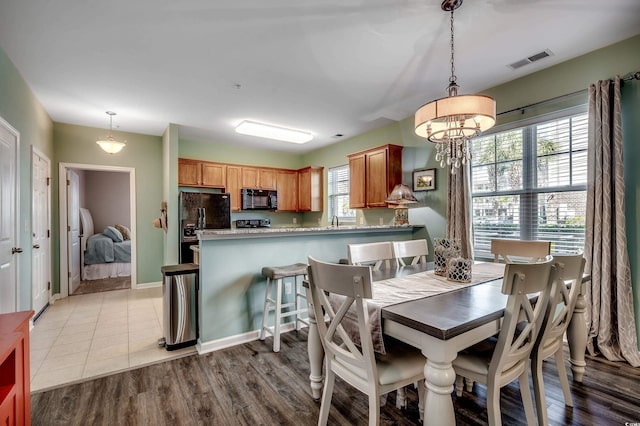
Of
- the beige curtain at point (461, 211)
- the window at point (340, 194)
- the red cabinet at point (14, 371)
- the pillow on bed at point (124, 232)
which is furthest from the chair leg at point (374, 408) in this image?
the pillow on bed at point (124, 232)

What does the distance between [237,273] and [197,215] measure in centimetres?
238

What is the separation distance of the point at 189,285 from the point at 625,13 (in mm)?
4132

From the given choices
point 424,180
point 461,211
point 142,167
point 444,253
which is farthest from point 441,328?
point 142,167

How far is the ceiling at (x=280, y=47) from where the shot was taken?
2.08m

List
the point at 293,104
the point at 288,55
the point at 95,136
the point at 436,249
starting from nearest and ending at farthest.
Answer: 1. the point at 436,249
2. the point at 288,55
3. the point at 293,104
4. the point at 95,136

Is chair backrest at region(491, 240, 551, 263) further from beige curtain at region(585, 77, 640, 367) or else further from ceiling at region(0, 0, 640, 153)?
ceiling at region(0, 0, 640, 153)

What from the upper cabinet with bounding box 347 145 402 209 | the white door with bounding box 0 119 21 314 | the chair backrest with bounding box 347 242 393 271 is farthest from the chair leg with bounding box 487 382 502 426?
the white door with bounding box 0 119 21 314

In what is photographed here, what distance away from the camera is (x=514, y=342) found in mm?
1428

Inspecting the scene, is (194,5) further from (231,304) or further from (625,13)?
(625,13)

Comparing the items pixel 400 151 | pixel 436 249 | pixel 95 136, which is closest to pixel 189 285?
pixel 436 249

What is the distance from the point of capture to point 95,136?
189 inches

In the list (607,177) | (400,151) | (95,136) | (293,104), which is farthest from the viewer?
(95,136)

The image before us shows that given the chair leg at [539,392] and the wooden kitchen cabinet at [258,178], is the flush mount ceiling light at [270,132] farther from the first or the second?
the chair leg at [539,392]

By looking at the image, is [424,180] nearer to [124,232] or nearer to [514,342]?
[514,342]
